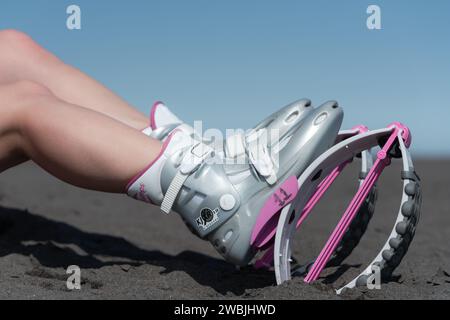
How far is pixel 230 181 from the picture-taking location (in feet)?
4.78

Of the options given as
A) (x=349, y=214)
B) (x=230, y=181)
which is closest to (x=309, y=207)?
(x=349, y=214)

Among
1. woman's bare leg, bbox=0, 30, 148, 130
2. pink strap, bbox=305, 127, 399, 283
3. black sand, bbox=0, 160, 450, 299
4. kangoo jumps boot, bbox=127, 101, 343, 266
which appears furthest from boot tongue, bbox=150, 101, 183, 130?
pink strap, bbox=305, 127, 399, 283

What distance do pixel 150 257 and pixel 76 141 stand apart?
2.76ft

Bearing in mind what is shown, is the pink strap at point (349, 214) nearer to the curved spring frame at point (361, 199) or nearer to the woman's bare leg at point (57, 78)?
the curved spring frame at point (361, 199)

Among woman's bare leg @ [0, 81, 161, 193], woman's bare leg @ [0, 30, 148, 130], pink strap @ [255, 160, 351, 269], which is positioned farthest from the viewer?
woman's bare leg @ [0, 30, 148, 130]

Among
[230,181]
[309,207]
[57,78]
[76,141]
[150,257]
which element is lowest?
[150,257]

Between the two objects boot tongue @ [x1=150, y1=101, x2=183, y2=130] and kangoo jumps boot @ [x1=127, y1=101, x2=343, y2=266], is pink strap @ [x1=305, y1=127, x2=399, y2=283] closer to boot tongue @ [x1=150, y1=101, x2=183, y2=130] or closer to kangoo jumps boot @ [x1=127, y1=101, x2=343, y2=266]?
kangoo jumps boot @ [x1=127, y1=101, x2=343, y2=266]

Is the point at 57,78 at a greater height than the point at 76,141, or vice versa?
the point at 57,78

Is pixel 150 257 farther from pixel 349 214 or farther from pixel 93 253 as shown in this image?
pixel 349 214

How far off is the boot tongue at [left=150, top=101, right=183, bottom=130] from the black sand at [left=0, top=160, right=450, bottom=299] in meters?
0.42

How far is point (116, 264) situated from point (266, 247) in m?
0.53

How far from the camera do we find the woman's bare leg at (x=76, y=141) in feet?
4.59

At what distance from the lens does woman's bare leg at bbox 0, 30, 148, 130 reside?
5.91 feet
